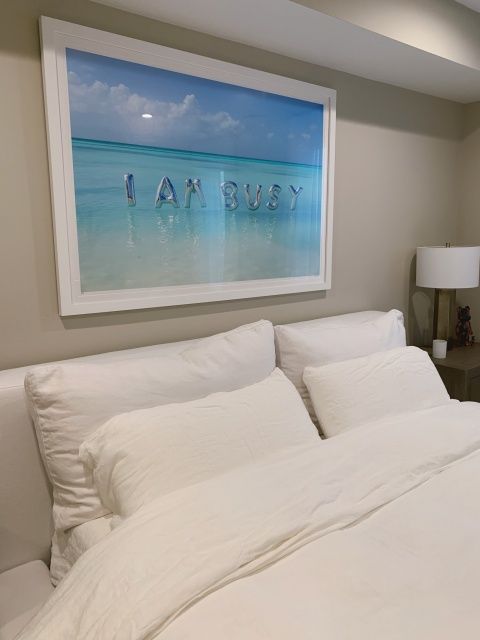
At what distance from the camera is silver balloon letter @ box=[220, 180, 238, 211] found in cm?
214

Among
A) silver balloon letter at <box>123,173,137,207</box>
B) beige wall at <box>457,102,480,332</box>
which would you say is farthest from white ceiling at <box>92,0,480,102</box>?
silver balloon letter at <box>123,173,137,207</box>

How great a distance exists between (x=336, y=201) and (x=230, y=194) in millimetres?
693

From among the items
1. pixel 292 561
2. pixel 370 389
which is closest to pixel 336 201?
pixel 370 389

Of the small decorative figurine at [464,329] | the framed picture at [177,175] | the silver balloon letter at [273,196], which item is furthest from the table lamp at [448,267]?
the silver balloon letter at [273,196]

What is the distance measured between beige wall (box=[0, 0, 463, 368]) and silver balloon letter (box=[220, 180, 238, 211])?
45 cm

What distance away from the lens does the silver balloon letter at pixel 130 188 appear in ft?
6.16

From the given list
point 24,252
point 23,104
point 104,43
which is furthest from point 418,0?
point 24,252

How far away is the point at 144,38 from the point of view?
1.85 m

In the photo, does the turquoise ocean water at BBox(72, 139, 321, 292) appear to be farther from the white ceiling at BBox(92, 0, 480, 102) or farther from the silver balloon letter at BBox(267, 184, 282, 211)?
the white ceiling at BBox(92, 0, 480, 102)

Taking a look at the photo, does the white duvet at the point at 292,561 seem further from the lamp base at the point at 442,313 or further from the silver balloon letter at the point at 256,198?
the lamp base at the point at 442,313

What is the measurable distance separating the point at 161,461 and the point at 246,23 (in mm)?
1649

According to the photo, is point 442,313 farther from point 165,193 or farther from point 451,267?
point 165,193

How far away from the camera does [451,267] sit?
276 centimetres

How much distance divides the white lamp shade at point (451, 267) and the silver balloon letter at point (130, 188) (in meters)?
1.73
